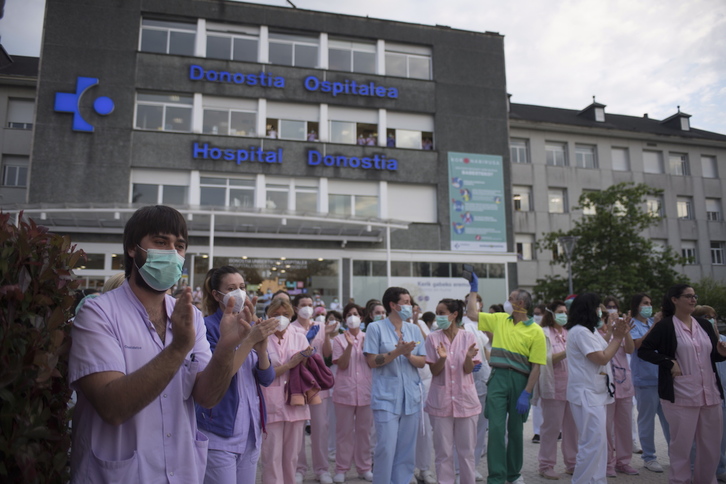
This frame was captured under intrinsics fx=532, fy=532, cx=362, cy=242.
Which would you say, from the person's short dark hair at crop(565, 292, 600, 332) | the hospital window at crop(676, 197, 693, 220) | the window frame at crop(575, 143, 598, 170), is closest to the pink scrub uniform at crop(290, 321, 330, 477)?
the person's short dark hair at crop(565, 292, 600, 332)

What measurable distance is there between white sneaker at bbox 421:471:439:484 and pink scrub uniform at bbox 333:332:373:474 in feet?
2.38

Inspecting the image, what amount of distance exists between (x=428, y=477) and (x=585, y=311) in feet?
9.51

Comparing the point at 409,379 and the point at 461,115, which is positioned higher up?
the point at 461,115

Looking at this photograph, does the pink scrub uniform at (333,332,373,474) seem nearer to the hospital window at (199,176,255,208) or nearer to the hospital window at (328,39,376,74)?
the hospital window at (199,176,255,208)

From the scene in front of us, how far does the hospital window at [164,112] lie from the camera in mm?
22422

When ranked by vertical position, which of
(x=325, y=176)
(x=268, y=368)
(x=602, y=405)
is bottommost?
(x=602, y=405)

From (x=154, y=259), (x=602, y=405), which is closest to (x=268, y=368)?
(x=154, y=259)

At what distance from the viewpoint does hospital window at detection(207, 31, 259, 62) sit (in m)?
23.6

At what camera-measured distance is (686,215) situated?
35.9 metres

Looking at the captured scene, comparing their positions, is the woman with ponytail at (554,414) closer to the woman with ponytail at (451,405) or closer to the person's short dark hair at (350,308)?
the woman with ponytail at (451,405)

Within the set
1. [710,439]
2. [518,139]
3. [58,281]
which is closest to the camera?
[58,281]

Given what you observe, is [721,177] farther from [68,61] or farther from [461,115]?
[68,61]

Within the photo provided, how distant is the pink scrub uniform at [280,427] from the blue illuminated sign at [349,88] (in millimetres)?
20129

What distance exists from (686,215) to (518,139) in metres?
13.5
